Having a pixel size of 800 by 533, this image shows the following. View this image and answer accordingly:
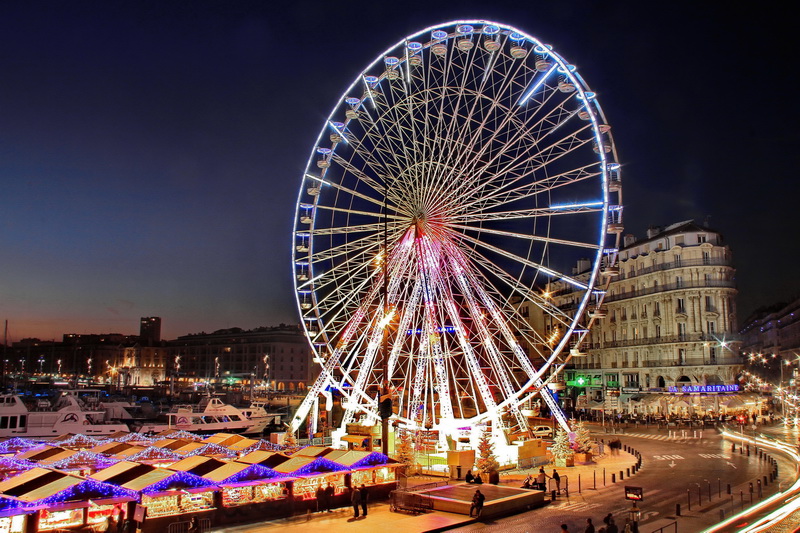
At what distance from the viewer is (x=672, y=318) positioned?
72.9 metres

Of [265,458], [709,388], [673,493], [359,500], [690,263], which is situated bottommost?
[673,493]

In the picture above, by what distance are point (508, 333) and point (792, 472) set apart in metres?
15.2

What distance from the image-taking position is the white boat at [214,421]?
59.6 meters

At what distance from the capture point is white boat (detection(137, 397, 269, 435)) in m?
59.6

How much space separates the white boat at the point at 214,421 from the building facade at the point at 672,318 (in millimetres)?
35229

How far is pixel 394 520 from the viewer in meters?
23.5

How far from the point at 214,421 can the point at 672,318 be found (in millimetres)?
47597

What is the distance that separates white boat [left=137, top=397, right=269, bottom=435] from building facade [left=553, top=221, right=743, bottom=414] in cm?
3523

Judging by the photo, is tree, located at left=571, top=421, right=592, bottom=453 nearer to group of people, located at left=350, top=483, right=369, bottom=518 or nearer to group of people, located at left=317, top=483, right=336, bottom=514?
group of people, located at left=350, top=483, right=369, bottom=518

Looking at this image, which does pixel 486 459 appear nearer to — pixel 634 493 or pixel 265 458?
pixel 634 493

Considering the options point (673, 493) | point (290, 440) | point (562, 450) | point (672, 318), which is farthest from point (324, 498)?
point (672, 318)

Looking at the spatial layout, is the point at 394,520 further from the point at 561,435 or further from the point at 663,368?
the point at 663,368

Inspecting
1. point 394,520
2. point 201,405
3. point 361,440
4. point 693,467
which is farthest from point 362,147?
point 201,405

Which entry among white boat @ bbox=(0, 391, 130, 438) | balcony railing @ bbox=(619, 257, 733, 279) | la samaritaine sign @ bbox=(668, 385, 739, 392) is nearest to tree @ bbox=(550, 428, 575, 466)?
white boat @ bbox=(0, 391, 130, 438)
